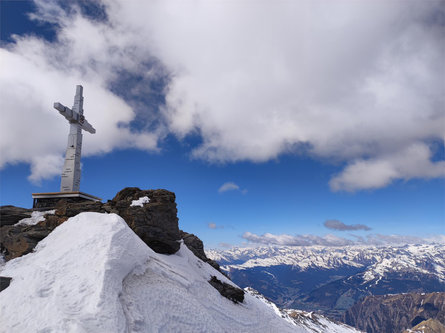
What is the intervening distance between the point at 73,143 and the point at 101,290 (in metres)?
26.7

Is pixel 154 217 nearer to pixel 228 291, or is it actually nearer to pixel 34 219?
pixel 228 291

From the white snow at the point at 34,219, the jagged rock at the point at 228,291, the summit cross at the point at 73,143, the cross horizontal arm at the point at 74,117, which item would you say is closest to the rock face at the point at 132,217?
the white snow at the point at 34,219

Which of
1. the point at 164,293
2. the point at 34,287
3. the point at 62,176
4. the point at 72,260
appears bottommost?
the point at 164,293

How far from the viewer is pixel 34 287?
13.8 m

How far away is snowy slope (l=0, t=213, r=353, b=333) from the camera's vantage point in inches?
472

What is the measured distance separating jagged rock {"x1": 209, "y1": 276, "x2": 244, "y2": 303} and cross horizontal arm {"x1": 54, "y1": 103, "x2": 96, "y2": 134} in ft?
89.1

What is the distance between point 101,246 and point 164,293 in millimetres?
5325

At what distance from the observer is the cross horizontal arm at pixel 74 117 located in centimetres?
3231

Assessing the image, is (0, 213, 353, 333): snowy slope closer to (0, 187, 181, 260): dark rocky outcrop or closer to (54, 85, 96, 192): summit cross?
(0, 187, 181, 260): dark rocky outcrop

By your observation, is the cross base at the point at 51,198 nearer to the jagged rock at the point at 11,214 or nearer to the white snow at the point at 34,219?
the jagged rock at the point at 11,214

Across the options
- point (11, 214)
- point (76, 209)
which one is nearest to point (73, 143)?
Answer: point (11, 214)

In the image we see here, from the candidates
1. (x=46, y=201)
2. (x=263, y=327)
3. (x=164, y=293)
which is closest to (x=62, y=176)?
(x=46, y=201)

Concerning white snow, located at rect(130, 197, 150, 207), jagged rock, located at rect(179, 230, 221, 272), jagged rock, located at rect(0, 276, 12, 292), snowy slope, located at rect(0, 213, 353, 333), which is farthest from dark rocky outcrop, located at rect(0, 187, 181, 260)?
jagged rock, located at rect(179, 230, 221, 272)

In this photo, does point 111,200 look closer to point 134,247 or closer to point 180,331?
point 134,247
